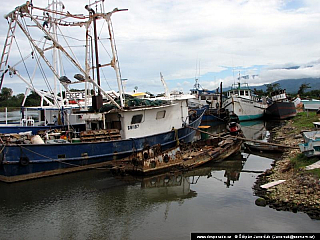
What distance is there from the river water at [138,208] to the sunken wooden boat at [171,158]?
40 cm

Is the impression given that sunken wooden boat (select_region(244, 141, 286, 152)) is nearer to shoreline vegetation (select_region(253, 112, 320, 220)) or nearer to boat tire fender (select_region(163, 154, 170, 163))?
shoreline vegetation (select_region(253, 112, 320, 220))

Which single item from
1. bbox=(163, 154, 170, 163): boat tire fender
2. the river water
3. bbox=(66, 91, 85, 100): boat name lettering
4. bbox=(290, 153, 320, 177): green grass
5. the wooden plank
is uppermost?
bbox=(66, 91, 85, 100): boat name lettering

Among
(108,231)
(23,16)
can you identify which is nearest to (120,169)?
(108,231)

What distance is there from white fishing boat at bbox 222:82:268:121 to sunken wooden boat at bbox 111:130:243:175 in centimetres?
1798

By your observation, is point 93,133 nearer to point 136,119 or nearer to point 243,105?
point 136,119

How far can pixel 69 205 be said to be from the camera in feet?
31.3

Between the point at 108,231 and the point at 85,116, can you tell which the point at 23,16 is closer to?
the point at 85,116

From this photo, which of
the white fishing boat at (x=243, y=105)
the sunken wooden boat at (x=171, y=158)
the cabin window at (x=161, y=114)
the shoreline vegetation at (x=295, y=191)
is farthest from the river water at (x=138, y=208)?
the white fishing boat at (x=243, y=105)

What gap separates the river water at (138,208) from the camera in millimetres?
7535

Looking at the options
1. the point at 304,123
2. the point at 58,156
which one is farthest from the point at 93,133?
the point at 304,123

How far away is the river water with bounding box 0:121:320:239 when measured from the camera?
754 cm

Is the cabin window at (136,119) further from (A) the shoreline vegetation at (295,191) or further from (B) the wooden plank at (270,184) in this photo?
(B) the wooden plank at (270,184)

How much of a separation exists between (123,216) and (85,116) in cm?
719

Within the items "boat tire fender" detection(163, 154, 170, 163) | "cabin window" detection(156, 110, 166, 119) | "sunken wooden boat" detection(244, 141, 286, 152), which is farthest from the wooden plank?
"cabin window" detection(156, 110, 166, 119)
